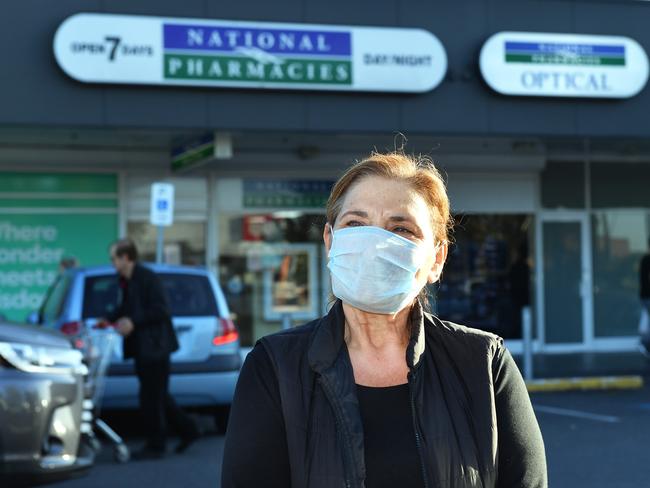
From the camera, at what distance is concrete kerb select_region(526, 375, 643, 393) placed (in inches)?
543

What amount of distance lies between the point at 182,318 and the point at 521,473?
8087 mm

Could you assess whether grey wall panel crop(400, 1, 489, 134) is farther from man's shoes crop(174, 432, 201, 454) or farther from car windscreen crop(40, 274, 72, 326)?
man's shoes crop(174, 432, 201, 454)

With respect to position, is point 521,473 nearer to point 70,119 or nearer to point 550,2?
point 70,119

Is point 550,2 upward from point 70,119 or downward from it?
upward

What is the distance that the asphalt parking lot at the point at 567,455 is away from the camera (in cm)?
810

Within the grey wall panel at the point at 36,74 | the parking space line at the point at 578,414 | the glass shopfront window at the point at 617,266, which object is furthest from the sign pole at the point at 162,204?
the glass shopfront window at the point at 617,266

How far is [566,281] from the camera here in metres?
18.8

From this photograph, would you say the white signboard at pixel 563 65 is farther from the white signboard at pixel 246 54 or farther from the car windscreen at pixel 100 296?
the car windscreen at pixel 100 296

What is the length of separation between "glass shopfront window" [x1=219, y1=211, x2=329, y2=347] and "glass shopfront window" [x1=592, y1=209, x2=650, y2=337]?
512 cm

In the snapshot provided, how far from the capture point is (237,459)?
7.68 ft

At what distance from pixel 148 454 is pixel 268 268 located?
826 cm

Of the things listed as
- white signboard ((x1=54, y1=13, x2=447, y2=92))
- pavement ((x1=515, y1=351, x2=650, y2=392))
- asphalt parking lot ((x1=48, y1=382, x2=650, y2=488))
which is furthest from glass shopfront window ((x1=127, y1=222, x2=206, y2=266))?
pavement ((x1=515, y1=351, x2=650, y2=392))

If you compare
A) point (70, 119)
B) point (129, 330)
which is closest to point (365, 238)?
point (129, 330)

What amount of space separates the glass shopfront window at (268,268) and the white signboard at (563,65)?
4102 millimetres
